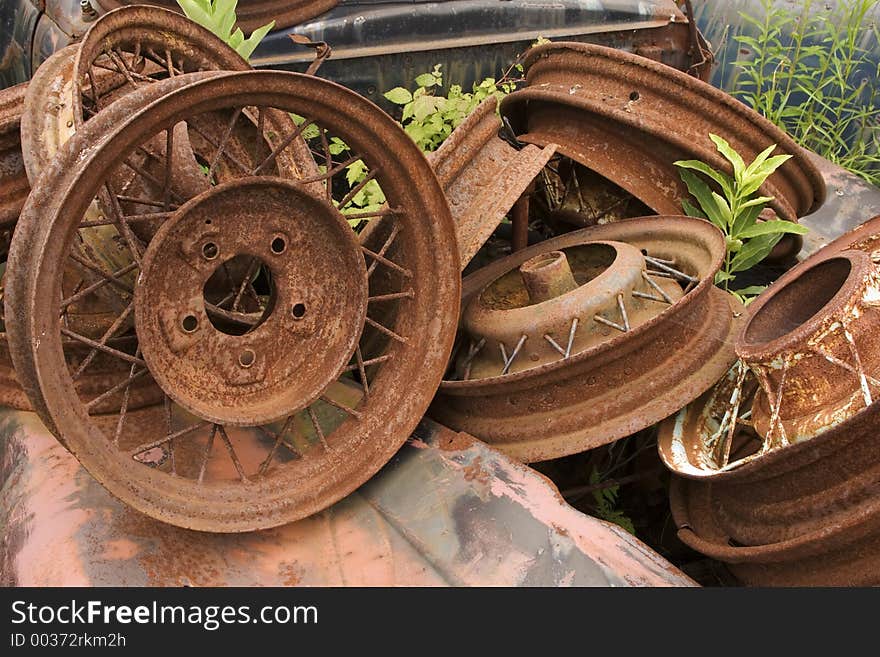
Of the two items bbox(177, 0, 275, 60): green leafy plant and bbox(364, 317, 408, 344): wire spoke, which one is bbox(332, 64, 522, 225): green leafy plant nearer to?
bbox(177, 0, 275, 60): green leafy plant

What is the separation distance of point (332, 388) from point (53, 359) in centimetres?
113

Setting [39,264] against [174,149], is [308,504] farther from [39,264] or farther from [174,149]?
[174,149]

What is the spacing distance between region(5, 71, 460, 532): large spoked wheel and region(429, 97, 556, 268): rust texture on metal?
12.4 inches

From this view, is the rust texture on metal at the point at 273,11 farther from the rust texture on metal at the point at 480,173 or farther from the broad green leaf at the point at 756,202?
the broad green leaf at the point at 756,202

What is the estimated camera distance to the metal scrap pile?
209 cm

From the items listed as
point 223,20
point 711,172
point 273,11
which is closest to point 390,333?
point 711,172

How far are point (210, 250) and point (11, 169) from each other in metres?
0.95

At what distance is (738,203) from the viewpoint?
3146 mm

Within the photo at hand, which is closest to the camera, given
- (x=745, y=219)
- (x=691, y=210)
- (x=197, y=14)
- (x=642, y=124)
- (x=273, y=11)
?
(x=642, y=124)

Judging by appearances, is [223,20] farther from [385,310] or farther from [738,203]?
[738,203]

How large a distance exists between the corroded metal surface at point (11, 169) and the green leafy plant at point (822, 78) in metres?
4.29

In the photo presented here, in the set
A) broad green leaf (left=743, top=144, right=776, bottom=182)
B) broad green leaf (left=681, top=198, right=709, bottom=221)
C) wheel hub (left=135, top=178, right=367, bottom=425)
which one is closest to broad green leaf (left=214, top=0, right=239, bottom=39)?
wheel hub (left=135, top=178, right=367, bottom=425)
